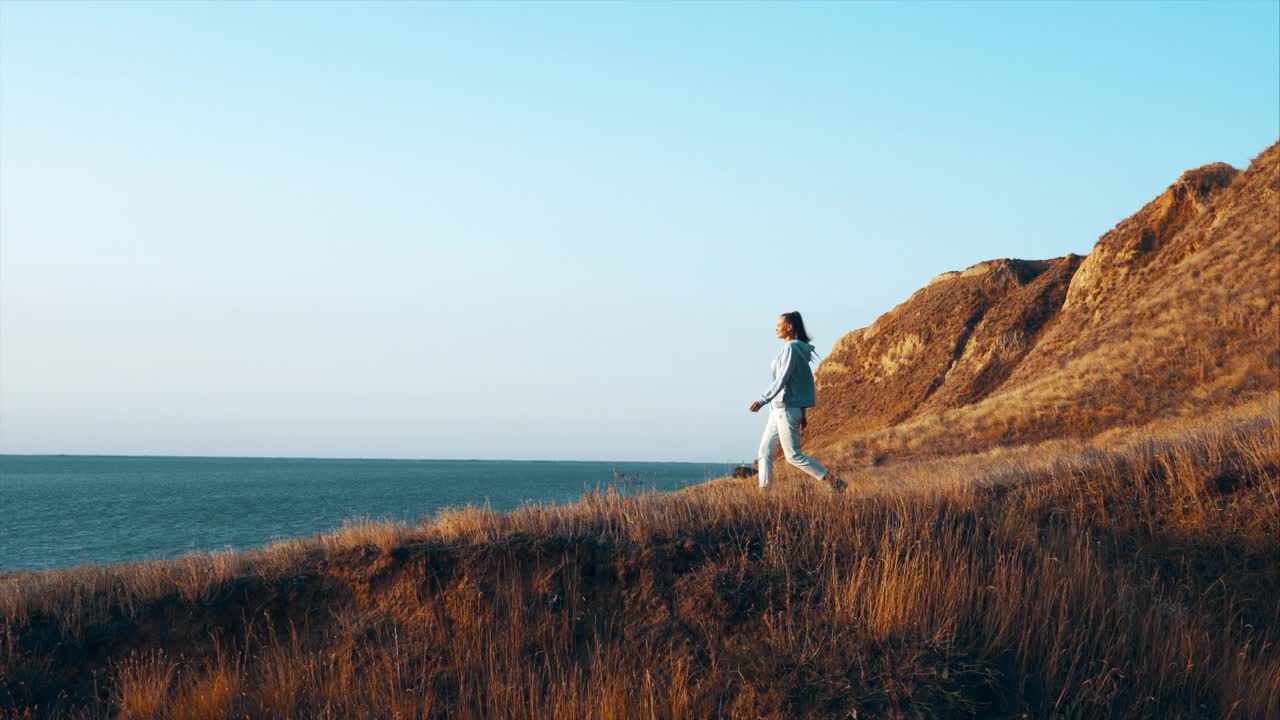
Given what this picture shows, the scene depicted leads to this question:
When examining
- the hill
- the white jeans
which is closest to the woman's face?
the white jeans

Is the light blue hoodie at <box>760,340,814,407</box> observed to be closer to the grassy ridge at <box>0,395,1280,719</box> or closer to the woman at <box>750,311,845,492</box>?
the woman at <box>750,311,845,492</box>

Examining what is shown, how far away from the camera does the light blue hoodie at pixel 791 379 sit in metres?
10.2

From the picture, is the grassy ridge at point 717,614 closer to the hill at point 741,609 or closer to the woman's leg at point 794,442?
the hill at point 741,609

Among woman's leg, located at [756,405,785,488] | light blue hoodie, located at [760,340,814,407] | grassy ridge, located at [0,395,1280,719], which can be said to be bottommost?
grassy ridge, located at [0,395,1280,719]

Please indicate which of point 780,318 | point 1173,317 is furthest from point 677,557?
point 1173,317

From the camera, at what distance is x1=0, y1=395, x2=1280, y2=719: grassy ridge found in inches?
233

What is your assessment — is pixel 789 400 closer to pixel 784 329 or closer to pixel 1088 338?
pixel 784 329

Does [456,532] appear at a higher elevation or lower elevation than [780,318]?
lower

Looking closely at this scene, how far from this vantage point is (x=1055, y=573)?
6.95 metres

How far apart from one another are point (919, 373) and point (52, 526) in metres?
47.2

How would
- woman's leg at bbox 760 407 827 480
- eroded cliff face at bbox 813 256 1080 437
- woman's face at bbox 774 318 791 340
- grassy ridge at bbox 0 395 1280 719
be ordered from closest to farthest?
1. grassy ridge at bbox 0 395 1280 719
2. woman's leg at bbox 760 407 827 480
3. woman's face at bbox 774 318 791 340
4. eroded cliff face at bbox 813 256 1080 437

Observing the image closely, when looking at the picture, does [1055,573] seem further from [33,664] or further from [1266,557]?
[33,664]

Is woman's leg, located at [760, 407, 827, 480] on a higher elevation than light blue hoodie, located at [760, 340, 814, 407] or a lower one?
lower

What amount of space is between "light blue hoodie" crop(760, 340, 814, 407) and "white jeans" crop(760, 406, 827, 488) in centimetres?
12
